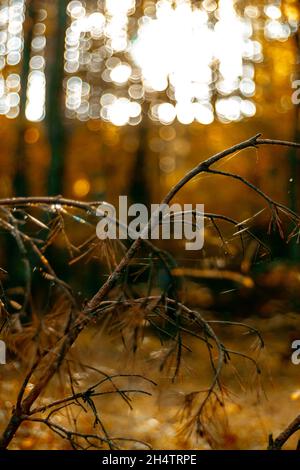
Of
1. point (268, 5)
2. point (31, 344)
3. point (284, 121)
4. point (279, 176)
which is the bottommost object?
point (31, 344)

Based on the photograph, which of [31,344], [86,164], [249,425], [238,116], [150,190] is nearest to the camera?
[31,344]

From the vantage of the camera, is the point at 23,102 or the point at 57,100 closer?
the point at 57,100

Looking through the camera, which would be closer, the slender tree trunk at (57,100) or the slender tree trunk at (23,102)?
the slender tree trunk at (57,100)

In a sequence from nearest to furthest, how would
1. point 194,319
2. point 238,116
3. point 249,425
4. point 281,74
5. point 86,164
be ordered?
point 194,319
point 249,425
point 281,74
point 238,116
point 86,164

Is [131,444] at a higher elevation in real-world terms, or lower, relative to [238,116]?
lower

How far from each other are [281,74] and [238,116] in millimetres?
3863

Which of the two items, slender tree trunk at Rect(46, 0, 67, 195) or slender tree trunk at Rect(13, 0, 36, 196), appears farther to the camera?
slender tree trunk at Rect(13, 0, 36, 196)

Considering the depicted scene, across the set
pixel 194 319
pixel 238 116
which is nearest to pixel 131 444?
pixel 194 319

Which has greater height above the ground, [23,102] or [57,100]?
[23,102]

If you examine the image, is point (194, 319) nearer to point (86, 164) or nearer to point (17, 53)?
point (17, 53)

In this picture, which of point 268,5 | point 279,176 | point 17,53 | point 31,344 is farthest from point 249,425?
point 17,53

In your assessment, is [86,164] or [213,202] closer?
[213,202]

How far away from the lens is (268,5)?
1208cm

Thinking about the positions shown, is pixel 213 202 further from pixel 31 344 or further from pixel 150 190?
pixel 31 344
